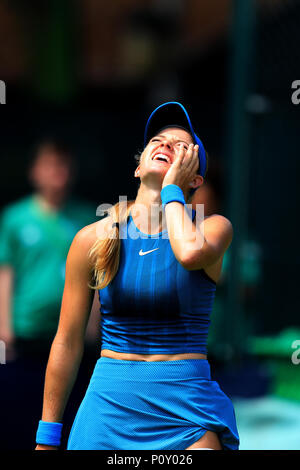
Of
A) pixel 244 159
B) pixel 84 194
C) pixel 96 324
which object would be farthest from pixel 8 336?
pixel 84 194

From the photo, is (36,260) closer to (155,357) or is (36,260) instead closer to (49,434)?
(49,434)

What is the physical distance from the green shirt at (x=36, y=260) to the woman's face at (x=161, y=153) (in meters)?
2.96

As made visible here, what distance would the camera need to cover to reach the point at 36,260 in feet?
17.5

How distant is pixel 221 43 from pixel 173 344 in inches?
517

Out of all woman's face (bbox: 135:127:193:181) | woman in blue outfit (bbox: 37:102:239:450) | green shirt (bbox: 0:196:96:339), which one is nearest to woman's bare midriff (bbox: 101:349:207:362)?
woman in blue outfit (bbox: 37:102:239:450)

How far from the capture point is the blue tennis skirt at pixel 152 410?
7.14ft

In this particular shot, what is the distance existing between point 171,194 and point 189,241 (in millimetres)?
160

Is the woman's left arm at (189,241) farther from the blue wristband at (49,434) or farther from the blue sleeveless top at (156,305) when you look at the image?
→ the blue wristband at (49,434)

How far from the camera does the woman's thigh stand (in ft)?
7.06

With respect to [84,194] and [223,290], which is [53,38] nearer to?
[84,194]

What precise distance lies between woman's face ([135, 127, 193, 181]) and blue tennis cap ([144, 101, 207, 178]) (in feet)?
0.13

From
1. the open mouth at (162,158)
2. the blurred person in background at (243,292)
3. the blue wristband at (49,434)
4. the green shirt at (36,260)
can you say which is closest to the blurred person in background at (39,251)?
the green shirt at (36,260)

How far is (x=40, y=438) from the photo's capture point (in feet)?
7.54

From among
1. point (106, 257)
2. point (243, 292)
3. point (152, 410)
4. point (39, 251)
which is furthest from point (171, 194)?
point (243, 292)
